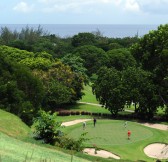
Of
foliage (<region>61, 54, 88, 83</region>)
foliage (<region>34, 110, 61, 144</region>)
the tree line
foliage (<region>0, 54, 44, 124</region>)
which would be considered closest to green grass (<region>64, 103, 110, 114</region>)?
the tree line

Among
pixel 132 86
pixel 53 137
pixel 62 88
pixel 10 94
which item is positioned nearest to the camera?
pixel 53 137

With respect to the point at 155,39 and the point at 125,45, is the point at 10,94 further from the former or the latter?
the point at 125,45

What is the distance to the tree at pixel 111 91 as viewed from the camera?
1833 inches

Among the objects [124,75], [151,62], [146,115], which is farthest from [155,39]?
[146,115]

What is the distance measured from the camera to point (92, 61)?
8331 cm

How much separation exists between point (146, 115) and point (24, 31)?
115416mm

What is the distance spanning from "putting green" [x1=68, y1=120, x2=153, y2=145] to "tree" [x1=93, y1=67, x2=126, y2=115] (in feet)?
10.8

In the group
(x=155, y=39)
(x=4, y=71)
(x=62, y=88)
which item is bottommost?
(x=62, y=88)

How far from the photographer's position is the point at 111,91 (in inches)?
1848

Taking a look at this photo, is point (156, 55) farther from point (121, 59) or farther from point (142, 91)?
point (121, 59)

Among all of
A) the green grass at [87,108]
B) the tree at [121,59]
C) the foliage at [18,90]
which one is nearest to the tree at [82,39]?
the tree at [121,59]

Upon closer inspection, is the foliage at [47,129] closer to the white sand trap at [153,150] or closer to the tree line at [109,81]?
the tree line at [109,81]

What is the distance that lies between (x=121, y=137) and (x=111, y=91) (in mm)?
12198

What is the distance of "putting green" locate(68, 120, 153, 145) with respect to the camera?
109 feet
